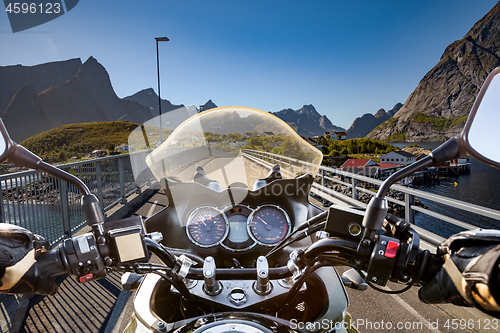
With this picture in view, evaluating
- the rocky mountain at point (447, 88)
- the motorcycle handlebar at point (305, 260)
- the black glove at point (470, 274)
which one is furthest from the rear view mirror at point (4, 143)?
the rocky mountain at point (447, 88)

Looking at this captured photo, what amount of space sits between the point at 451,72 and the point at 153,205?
97771mm

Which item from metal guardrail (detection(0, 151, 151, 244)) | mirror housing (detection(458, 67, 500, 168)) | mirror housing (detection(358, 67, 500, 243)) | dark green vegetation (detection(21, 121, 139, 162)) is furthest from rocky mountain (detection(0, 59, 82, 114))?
mirror housing (detection(458, 67, 500, 168))

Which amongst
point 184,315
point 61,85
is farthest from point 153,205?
point 61,85

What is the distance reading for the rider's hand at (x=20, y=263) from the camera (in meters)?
0.89

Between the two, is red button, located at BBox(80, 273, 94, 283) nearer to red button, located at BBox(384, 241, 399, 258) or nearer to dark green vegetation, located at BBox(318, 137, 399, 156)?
red button, located at BBox(384, 241, 399, 258)

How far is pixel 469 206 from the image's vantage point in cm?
311

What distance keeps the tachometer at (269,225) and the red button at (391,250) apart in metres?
0.97

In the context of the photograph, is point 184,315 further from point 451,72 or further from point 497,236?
point 451,72

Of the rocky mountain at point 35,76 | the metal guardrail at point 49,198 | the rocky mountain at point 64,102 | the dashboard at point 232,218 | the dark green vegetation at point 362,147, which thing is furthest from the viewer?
the rocky mountain at point 35,76

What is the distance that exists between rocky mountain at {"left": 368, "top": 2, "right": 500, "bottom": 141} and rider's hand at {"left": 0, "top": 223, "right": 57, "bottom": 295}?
192 feet

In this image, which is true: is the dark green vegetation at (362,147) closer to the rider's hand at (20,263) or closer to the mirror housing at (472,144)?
the mirror housing at (472,144)

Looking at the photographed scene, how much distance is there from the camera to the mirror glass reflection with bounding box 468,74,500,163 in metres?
0.96

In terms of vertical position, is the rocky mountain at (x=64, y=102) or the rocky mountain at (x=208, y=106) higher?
the rocky mountain at (x=64, y=102)

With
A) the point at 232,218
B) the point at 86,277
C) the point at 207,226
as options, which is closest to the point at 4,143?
the point at 86,277
